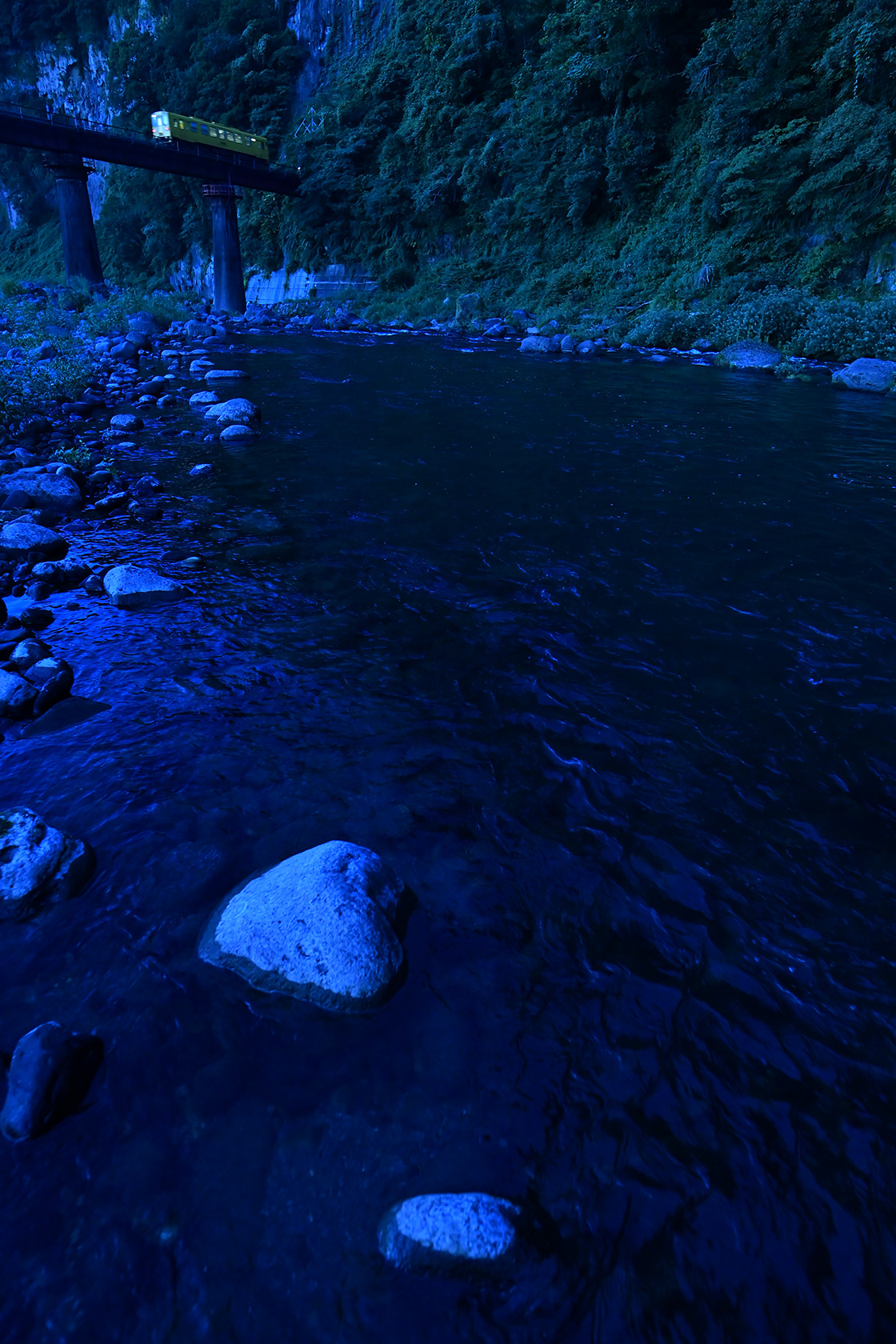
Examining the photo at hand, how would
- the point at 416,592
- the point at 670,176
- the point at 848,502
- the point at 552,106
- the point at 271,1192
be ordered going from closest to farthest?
1. the point at 271,1192
2. the point at 416,592
3. the point at 848,502
4. the point at 670,176
5. the point at 552,106

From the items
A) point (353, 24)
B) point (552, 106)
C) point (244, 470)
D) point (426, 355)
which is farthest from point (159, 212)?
point (244, 470)

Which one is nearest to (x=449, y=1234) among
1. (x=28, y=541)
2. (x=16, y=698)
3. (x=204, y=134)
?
(x=16, y=698)

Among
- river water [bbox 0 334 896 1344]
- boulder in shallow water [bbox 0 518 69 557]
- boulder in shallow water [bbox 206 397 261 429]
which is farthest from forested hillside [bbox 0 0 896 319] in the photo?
boulder in shallow water [bbox 0 518 69 557]

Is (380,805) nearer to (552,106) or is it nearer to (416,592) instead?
(416,592)

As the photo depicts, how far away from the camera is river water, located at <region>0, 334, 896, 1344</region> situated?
1.88 meters

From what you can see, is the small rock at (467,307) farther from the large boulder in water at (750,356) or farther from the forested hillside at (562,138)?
the large boulder in water at (750,356)

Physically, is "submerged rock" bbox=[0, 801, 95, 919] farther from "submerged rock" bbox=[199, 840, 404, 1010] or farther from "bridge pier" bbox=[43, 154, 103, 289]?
"bridge pier" bbox=[43, 154, 103, 289]

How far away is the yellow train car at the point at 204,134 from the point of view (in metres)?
37.1

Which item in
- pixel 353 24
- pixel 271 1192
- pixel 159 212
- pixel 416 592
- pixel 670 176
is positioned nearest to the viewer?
pixel 271 1192

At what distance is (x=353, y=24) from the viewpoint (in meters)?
50.2

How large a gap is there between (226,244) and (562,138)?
22594 millimetres

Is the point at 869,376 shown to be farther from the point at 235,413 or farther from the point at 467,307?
the point at 467,307

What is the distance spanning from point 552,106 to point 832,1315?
3961cm

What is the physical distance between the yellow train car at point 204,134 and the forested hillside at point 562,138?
3081mm
